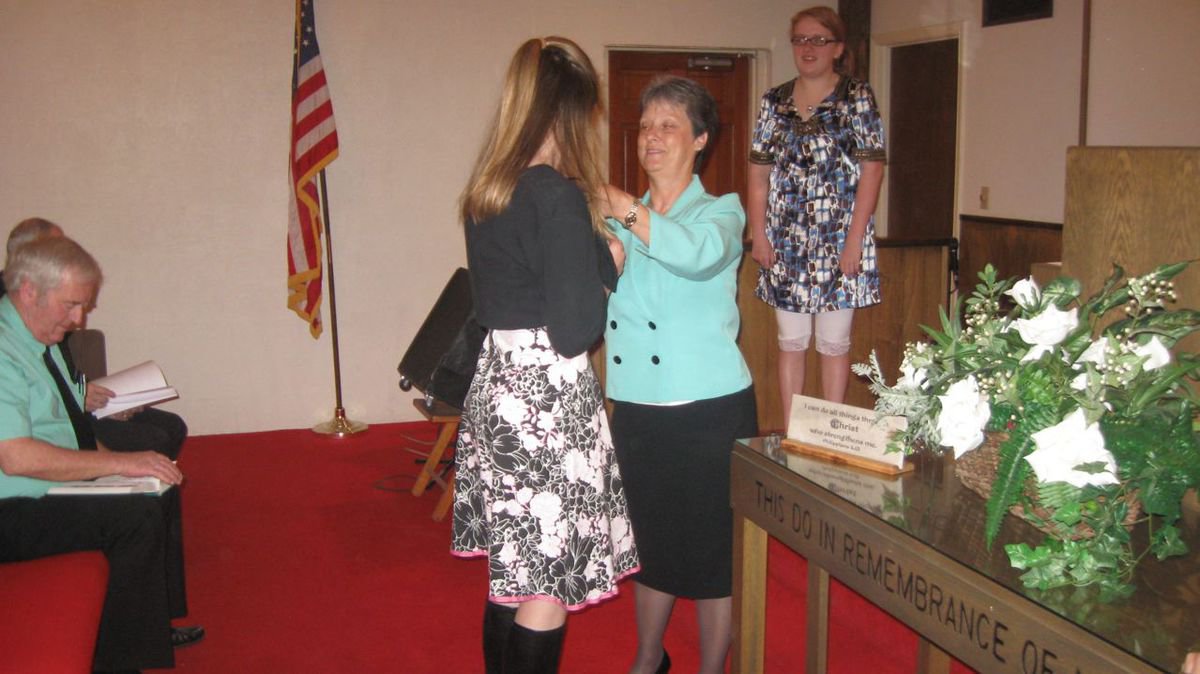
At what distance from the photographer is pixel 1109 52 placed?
15.6ft

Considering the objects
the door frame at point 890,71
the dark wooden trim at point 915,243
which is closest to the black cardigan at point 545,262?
the dark wooden trim at point 915,243

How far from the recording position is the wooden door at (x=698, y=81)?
6.27 m

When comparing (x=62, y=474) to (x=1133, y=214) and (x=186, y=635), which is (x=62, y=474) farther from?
(x=1133, y=214)

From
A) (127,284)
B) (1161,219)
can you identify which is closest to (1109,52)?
(1161,219)

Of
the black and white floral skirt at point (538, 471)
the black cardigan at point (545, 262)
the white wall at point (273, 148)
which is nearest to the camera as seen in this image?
the black cardigan at point (545, 262)

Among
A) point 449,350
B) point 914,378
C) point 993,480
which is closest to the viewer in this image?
point 993,480

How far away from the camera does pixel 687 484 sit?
96.4 inches

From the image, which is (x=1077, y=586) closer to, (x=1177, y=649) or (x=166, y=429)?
(x=1177, y=649)

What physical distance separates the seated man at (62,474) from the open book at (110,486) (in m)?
0.01

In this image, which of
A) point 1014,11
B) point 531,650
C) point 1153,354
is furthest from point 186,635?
point 1014,11

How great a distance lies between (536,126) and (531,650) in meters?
1.01

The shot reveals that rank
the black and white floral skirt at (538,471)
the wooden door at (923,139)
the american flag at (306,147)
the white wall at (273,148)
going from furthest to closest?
the wooden door at (923,139) → the american flag at (306,147) → the white wall at (273,148) → the black and white floral skirt at (538,471)

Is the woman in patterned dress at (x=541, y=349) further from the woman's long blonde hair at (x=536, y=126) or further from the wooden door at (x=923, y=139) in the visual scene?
the wooden door at (x=923, y=139)

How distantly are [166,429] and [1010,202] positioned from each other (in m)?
4.03
